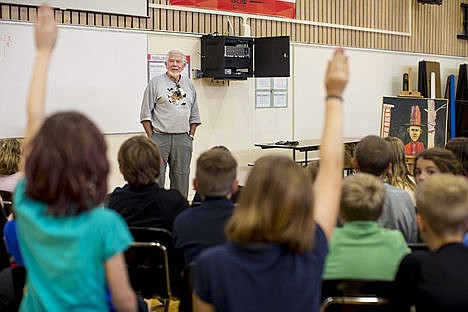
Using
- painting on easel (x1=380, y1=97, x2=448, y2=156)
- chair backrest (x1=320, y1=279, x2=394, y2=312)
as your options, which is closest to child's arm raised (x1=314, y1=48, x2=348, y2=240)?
chair backrest (x1=320, y1=279, x2=394, y2=312)

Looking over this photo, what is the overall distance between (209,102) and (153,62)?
982 mm

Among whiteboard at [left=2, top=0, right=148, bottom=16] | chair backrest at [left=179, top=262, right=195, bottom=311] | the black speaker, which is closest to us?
chair backrest at [left=179, top=262, right=195, bottom=311]

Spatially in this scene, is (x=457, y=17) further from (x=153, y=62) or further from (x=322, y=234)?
(x=322, y=234)

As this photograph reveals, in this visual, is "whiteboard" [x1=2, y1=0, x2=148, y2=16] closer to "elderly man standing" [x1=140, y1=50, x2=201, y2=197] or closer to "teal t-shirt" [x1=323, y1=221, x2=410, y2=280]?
"elderly man standing" [x1=140, y1=50, x2=201, y2=197]

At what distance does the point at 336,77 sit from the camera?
75.3 inches

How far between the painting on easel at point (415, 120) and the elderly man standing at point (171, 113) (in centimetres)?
316

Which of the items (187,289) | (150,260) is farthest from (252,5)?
(187,289)

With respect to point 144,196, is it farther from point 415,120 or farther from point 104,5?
point 415,120

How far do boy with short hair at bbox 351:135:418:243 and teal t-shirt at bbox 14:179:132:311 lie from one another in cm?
161

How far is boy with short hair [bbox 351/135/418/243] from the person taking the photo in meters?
2.96

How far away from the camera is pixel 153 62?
275 inches

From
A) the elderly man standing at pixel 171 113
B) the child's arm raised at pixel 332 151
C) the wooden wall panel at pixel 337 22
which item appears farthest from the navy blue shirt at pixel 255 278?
the wooden wall panel at pixel 337 22

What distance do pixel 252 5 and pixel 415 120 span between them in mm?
2659

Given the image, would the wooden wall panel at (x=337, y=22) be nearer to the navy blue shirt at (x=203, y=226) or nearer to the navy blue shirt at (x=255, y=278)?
the navy blue shirt at (x=203, y=226)
